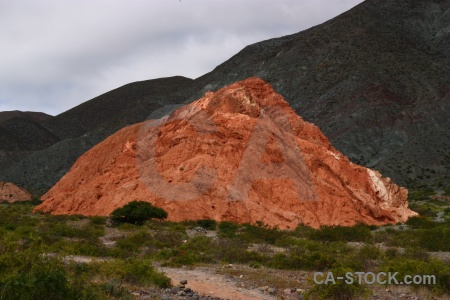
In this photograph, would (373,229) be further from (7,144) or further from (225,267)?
(7,144)

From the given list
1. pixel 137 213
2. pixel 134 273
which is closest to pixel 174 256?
pixel 134 273

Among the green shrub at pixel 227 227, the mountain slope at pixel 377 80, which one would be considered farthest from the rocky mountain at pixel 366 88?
the green shrub at pixel 227 227

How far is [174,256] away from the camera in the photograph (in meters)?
14.6

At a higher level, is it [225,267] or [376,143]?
[376,143]

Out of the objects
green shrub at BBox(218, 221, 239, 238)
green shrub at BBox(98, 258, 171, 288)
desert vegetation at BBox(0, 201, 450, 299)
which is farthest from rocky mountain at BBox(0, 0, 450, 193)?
green shrub at BBox(98, 258, 171, 288)

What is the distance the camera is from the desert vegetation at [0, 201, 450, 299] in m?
6.97

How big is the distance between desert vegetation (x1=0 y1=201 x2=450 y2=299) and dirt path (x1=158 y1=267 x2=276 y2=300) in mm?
699

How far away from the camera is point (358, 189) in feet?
105

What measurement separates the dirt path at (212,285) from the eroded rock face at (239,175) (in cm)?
1443

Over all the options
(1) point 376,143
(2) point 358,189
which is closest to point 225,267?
(2) point 358,189

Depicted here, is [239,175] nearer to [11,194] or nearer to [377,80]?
[11,194]

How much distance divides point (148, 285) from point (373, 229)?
19.5 metres

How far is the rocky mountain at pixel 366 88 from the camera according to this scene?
73.8m

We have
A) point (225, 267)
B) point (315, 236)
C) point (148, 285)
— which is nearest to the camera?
point (148, 285)
